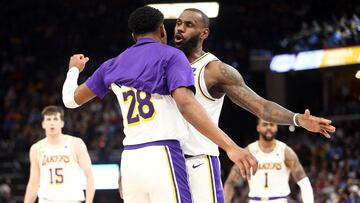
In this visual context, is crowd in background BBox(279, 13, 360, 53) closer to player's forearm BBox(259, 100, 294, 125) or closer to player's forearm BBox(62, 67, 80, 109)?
player's forearm BBox(259, 100, 294, 125)

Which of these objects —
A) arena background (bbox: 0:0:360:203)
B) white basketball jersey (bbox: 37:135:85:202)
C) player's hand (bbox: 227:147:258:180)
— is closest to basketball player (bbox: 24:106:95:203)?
white basketball jersey (bbox: 37:135:85:202)

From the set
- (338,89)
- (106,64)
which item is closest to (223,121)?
(338,89)

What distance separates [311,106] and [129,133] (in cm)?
1766

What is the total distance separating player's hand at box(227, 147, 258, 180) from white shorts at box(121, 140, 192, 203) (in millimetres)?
424

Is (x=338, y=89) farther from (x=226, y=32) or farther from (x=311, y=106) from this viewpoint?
(x=226, y=32)

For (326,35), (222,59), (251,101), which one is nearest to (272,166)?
(251,101)

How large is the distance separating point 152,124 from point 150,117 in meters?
0.04

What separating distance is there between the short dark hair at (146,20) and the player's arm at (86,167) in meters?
3.91

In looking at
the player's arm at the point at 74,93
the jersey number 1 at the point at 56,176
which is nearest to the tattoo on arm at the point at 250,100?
the player's arm at the point at 74,93

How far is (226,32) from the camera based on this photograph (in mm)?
20625

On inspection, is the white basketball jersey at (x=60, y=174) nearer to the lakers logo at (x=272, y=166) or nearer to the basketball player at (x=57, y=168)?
the basketball player at (x=57, y=168)

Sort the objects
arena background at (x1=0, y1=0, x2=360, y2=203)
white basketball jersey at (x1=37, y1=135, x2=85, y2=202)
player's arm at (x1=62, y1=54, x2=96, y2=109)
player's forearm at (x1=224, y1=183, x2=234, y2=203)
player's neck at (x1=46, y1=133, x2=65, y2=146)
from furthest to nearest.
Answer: arena background at (x1=0, y1=0, x2=360, y2=203) < player's forearm at (x1=224, y1=183, x2=234, y2=203) < player's neck at (x1=46, y1=133, x2=65, y2=146) < white basketball jersey at (x1=37, y1=135, x2=85, y2=202) < player's arm at (x1=62, y1=54, x2=96, y2=109)

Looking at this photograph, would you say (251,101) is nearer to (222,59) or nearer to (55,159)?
(55,159)

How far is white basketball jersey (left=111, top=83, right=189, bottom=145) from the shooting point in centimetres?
455
